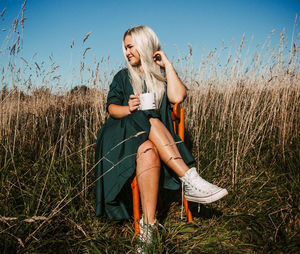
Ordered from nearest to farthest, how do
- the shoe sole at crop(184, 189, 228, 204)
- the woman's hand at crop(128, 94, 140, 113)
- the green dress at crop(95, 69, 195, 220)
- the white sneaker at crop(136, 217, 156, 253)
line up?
the white sneaker at crop(136, 217, 156, 253), the shoe sole at crop(184, 189, 228, 204), the green dress at crop(95, 69, 195, 220), the woman's hand at crop(128, 94, 140, 113)

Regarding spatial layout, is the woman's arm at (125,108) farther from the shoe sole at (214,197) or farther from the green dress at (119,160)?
the shoe sole at (214,197)

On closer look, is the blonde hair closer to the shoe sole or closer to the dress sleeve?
the dress sleeve

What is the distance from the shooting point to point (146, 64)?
5.34 feet

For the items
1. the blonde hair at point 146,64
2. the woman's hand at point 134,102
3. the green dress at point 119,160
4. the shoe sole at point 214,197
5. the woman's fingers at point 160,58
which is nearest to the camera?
the shoe sole at point 214,197

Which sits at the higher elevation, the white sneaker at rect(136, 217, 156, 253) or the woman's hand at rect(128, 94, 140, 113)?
the woman's hand at rect(128, 94, 140, 113)

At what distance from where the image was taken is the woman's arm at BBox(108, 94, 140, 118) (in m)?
1.38

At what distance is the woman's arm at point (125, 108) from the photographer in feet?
4.51

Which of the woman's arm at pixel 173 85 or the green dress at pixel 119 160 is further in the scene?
the woman's arm at pixel 173 85

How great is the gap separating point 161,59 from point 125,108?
57cm

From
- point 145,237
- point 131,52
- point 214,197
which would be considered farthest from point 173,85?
point 145,237

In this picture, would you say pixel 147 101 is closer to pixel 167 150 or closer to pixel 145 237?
pixel 167 150

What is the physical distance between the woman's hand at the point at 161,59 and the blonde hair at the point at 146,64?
65 mm

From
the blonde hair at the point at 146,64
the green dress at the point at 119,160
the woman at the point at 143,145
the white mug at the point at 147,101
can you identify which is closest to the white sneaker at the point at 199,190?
the woman at the point at 143,145

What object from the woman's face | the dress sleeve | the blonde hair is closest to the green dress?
the dress sleeve
